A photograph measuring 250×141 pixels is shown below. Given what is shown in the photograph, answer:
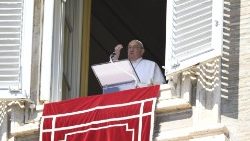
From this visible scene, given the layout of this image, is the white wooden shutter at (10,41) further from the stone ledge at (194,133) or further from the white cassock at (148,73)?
the stone ledge at (194,133)

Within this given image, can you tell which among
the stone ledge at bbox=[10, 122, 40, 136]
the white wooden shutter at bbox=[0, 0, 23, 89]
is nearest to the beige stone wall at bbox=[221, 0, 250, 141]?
the stone ledge at bbox=[10, 122, 40, 136]

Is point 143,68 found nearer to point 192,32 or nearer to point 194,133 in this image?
point 192,32

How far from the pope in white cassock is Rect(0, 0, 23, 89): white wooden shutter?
110 cm

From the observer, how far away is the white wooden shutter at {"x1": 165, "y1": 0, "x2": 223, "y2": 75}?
17.5 metres

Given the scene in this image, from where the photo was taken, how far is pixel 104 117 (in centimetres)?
1795

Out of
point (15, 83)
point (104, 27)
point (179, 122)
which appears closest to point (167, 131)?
point (179, 122)

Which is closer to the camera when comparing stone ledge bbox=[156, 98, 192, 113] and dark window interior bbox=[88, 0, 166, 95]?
stone ledge bbox=[156, 98, 192, 113]

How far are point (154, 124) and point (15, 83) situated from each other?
151 cm

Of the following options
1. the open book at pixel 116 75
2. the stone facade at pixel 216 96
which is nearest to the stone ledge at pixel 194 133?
the stone facade at pixel 216 96

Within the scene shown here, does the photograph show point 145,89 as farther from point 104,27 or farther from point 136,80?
point 104,27

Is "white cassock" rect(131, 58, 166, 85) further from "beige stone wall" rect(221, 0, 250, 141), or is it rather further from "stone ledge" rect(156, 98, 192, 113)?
"beige stone wall" rect(221, 0, 250, 141)

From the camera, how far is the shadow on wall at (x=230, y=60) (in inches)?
690

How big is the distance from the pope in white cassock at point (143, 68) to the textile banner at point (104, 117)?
0.65 m

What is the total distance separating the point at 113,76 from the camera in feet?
60.5
